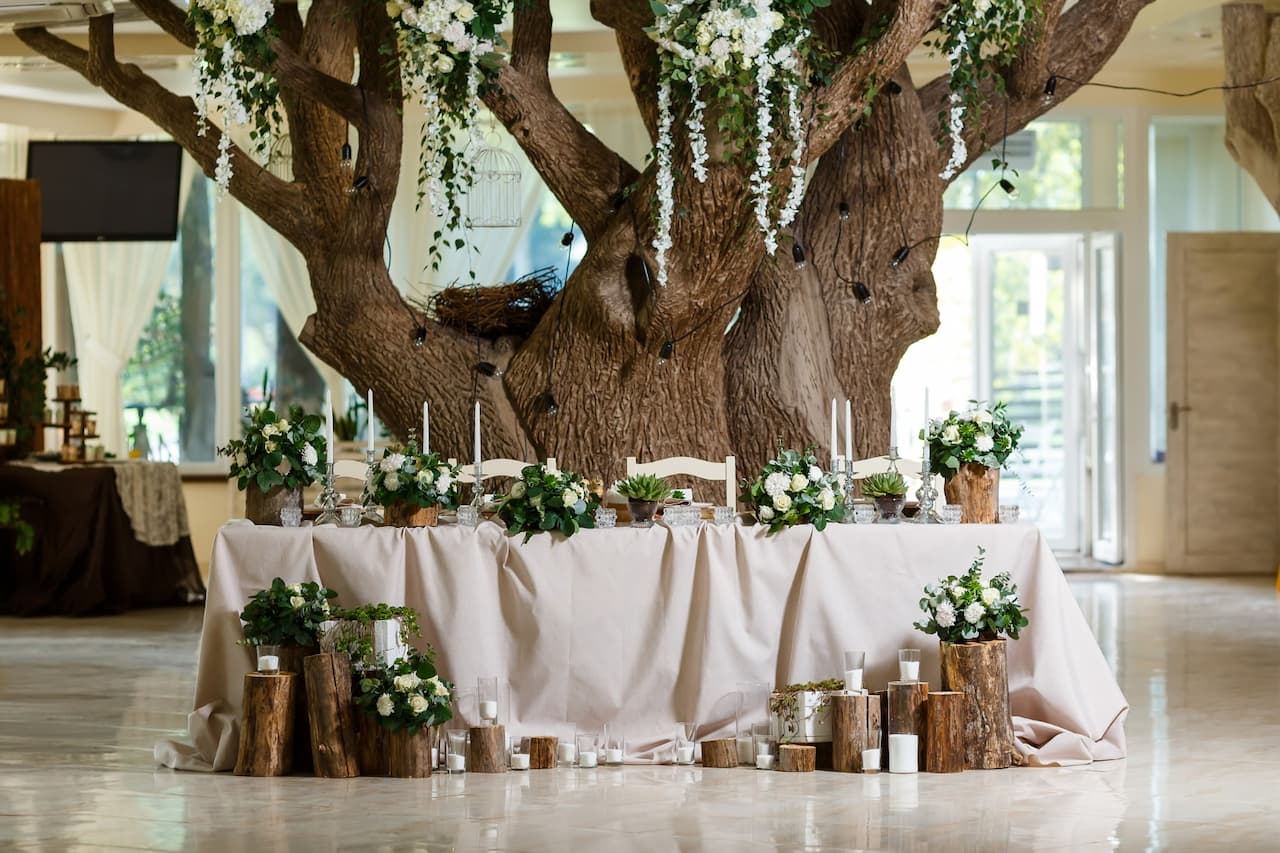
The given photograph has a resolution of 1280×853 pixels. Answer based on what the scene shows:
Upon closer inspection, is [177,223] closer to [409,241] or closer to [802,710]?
[409,241]

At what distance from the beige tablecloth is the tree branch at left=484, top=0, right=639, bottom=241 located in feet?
6.65

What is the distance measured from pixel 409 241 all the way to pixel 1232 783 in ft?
26.1

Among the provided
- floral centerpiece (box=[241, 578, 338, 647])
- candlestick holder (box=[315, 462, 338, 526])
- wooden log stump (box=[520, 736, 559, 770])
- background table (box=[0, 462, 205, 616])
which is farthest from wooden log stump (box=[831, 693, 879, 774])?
background table (box=[0, 462, 205, 616])

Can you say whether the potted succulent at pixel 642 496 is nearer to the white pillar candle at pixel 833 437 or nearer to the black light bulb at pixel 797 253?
the white pillar candle at pixel 833 437

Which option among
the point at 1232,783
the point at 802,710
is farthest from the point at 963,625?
the point at 1232,783

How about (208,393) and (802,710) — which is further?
(208,393)

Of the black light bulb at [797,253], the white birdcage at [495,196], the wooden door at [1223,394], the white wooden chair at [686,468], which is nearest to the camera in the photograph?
the white wooden chair at [686,468]

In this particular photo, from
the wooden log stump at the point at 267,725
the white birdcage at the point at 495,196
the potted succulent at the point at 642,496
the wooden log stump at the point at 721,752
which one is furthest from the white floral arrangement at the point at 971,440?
the white birdcage at the point at 495,196

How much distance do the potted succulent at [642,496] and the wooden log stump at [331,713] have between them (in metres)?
1.05

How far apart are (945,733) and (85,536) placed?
627 cm

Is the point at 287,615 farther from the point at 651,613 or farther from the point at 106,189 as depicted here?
the point at 106,189

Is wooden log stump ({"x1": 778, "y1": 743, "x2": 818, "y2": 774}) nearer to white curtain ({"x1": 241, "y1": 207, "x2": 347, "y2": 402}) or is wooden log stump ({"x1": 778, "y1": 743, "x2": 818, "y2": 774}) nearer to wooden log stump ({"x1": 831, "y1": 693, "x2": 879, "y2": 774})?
wooden log stump ({"x1": 831, "y1": 693, "x2": 879, "y2": 774})

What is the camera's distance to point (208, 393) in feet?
39.6

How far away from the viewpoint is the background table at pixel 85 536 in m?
9.46
